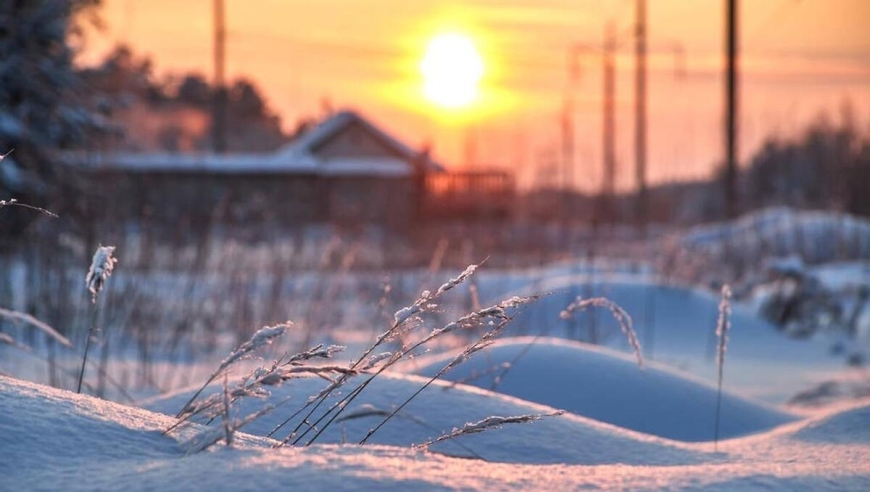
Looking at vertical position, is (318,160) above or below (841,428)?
above

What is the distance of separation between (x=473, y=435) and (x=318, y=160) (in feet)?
90.4

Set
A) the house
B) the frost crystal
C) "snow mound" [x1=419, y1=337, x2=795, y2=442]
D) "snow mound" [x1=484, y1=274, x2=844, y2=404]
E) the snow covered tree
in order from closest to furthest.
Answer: the frost crystal → "snow mound" [x1=419, y1=337, x2=795, y2=442] → "snow mound" [x1=484, y1=274, x2=844, y2=404] → the snow covered tree → the house

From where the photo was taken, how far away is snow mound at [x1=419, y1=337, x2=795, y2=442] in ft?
10.5

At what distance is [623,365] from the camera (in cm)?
355

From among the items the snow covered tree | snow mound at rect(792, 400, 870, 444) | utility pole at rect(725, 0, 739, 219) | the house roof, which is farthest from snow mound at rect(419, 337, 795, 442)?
the house roof

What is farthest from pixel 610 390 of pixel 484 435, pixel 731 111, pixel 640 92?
pixel 640 92

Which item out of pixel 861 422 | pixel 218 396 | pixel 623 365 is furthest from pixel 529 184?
pixel 218 396

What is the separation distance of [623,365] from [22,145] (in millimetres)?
9687

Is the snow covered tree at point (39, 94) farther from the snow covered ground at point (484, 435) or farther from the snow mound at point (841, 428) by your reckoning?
the snow mound at point (841, 428)

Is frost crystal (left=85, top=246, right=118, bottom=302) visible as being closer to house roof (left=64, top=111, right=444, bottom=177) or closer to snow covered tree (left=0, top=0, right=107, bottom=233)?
snow covered tree (left=0, top=0, right=107, bottom=233)

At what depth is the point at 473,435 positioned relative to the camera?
93.4 inches

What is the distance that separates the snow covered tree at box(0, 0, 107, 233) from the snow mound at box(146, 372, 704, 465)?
886cm

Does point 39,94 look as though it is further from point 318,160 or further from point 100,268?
point 318,160

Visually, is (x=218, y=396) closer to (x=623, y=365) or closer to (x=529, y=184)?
(x=623, y=365)
